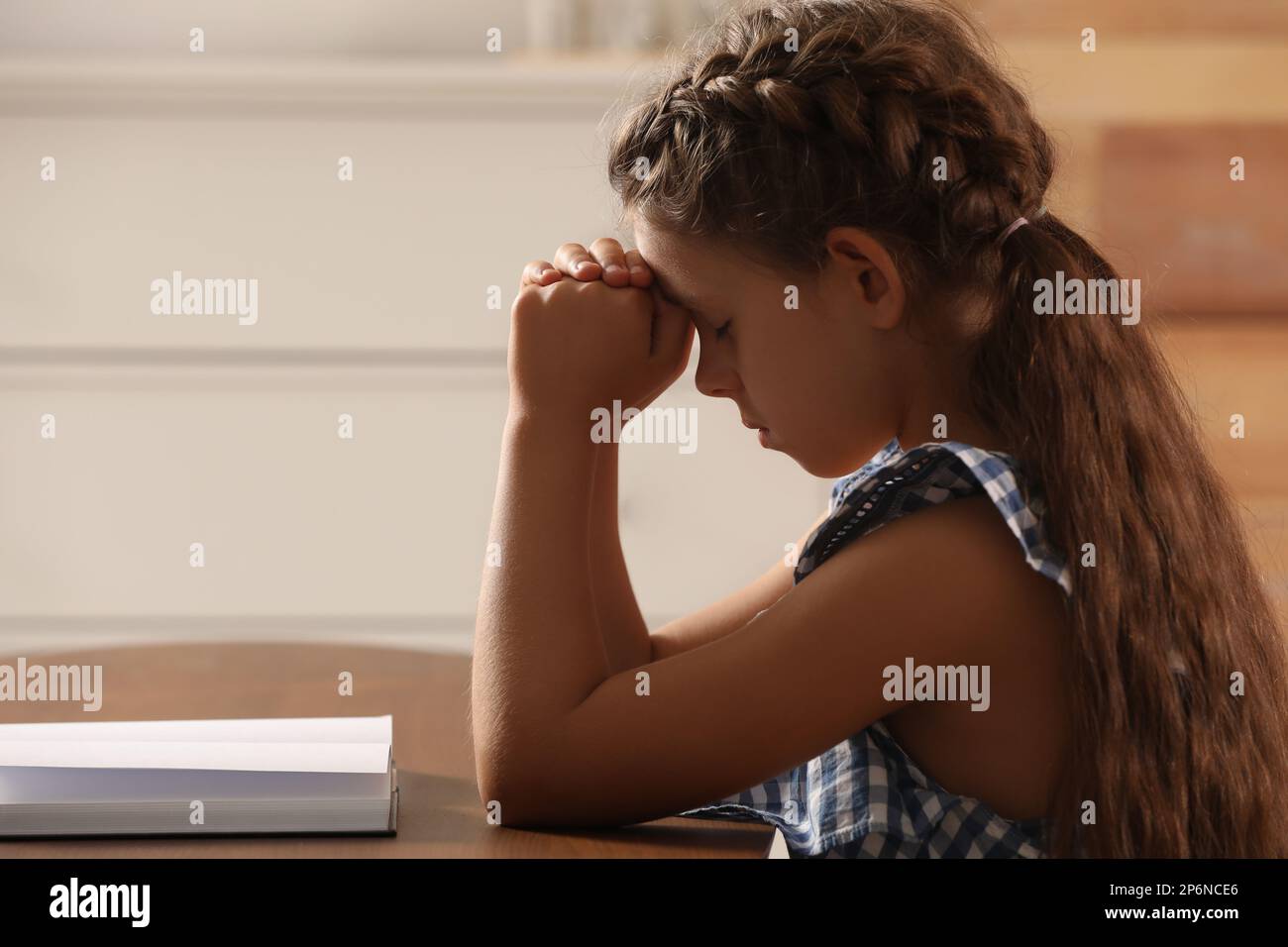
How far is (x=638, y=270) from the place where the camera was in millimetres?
986

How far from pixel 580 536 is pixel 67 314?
2140 mm

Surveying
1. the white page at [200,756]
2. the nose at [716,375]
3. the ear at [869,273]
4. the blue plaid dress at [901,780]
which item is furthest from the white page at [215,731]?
the ear at [869,273]

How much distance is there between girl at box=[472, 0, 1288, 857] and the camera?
80 centimetres

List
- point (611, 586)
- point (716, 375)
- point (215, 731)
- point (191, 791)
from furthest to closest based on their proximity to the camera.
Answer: point (611, 586) → point (716, 375) → point (215, 731) → point (191, 791)

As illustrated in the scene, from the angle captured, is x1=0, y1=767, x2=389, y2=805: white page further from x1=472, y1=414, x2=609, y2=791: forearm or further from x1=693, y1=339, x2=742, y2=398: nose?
x1=693, y1=339, x2=742, y2=398: nose

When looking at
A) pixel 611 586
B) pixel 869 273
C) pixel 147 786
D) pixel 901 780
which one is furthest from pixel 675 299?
pixel 147 786

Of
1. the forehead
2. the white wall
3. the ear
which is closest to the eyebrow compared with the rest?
the forehead

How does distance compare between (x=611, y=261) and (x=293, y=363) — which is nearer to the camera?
(x=611, y=261)

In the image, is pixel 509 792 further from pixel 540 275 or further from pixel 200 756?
pixel 540 275

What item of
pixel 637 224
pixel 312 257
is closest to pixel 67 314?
pixel 312 257

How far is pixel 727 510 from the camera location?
2.77 metres

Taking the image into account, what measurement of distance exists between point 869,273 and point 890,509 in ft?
0.59
